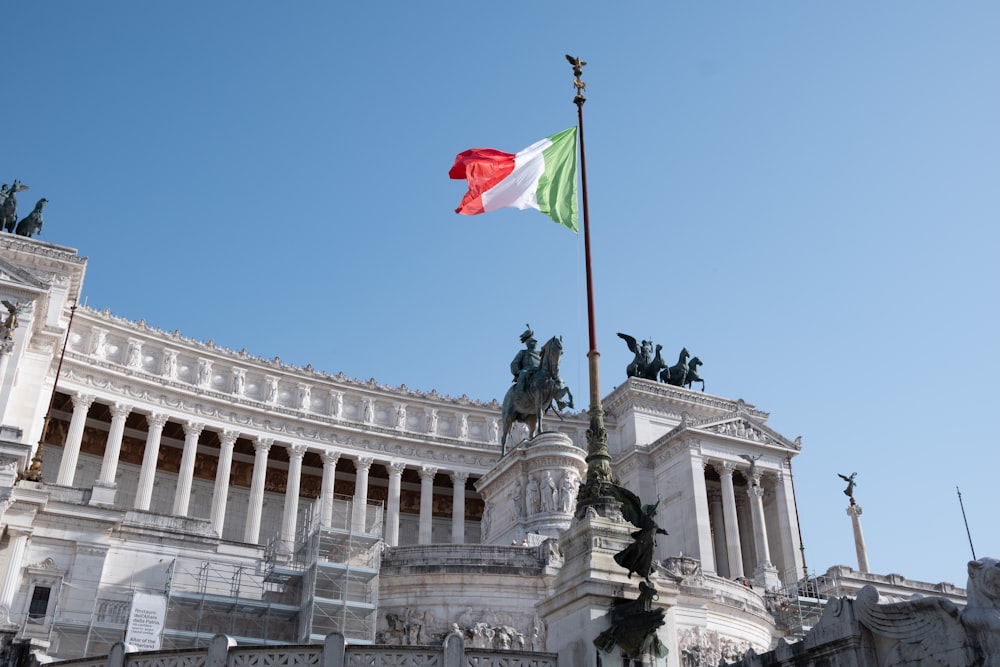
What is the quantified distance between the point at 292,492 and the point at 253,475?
10.00ft

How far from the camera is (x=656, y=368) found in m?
81.0

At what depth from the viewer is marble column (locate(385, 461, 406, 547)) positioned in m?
64.5

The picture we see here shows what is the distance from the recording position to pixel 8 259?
54844mm

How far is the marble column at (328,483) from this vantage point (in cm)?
6494

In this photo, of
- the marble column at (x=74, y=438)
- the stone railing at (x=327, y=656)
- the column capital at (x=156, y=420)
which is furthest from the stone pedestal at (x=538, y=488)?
the column capital at (x=156, y=420)

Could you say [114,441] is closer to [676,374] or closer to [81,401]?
[81,401]

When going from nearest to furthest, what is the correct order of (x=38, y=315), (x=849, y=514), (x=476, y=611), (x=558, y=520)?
1. (x=476, y=611)
2. (x=558, y=520)
3. (x=38, y=315)
4. (x=849, y=514)

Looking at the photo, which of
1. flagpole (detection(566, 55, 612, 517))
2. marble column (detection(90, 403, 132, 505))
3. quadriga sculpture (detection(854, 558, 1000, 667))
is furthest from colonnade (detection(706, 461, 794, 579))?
quadriga sculpture (detection(854, 558, 1000, 667))

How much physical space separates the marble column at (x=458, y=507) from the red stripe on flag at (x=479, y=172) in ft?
154

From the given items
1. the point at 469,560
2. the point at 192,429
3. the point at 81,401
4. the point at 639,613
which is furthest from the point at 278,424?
the point at 639,613

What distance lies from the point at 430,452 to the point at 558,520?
35211mm

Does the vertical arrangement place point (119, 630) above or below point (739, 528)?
below

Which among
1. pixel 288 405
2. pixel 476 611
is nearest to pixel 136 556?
pixel 476 611

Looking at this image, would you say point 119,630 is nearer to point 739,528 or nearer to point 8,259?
point 8,259
